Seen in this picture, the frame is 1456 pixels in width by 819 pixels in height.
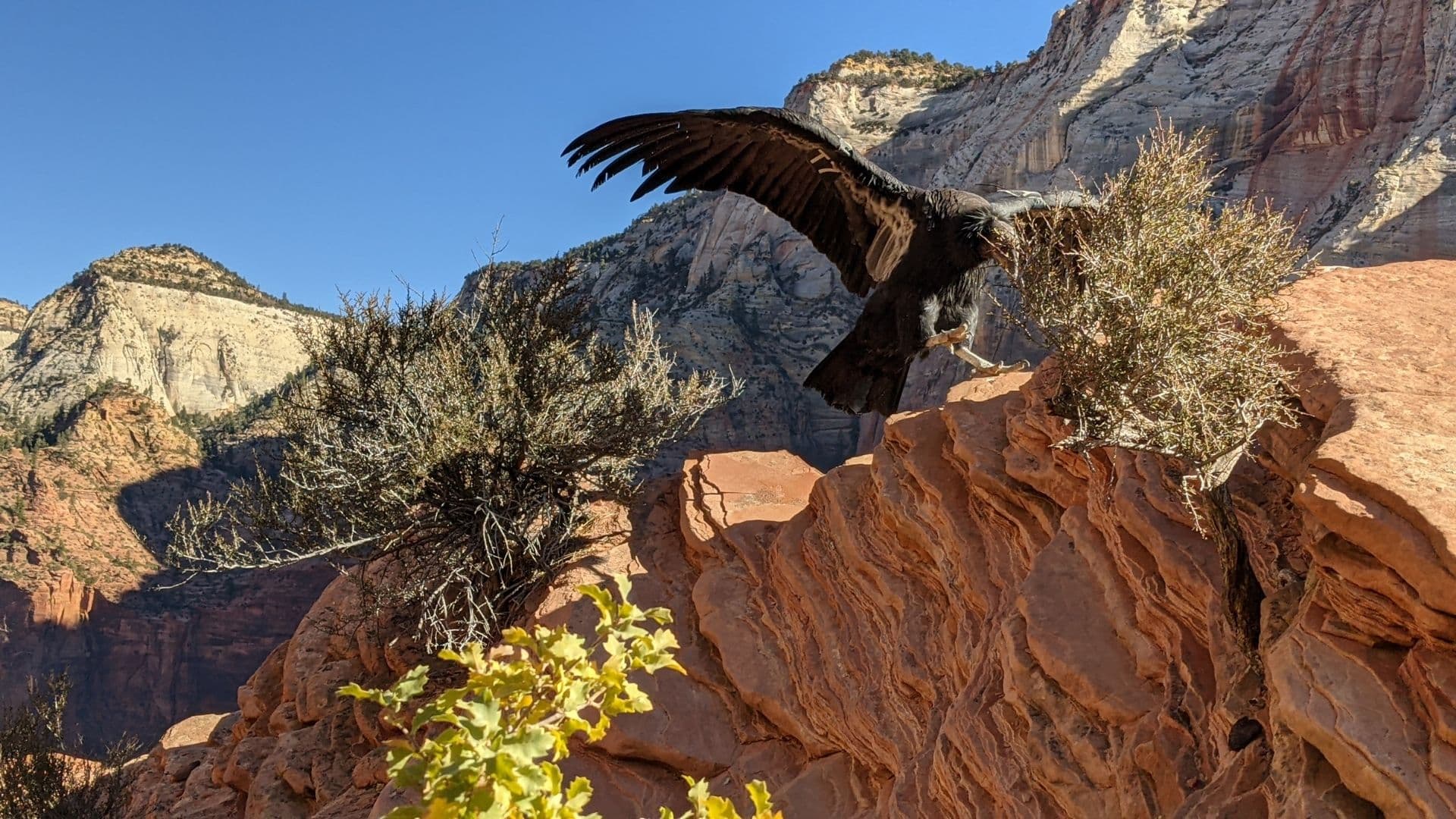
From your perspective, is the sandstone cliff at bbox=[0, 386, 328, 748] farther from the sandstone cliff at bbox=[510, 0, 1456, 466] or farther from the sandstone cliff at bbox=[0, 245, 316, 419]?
the sandstone cliff at bbox=[510, 0, 1456, 466]

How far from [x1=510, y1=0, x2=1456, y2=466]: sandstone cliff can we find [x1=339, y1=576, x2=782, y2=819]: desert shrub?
1387 cm

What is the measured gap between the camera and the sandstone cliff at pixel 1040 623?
3.02 meters

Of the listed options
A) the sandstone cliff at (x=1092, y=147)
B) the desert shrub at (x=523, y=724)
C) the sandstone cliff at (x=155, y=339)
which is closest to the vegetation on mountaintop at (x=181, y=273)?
the sandstone cliff at (x=155, y=339)

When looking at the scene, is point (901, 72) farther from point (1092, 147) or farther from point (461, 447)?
A: point (461, 447)

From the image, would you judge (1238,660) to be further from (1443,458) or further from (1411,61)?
(1411,61)

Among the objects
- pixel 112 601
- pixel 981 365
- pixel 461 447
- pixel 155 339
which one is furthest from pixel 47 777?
pixel 155 339

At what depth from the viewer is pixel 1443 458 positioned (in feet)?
10.6

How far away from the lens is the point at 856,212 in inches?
242

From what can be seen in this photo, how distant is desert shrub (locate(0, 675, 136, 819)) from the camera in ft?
32.7

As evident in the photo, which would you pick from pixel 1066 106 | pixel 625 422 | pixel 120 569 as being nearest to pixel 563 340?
pixel 625 422

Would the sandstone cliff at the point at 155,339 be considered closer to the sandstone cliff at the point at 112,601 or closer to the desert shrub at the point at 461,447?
the sandstone cliff at the point at 112,601

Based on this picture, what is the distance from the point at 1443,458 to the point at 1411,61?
927 inches

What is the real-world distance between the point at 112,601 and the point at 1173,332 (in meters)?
30.7

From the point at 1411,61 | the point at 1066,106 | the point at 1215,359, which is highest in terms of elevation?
the point at 1066,106
